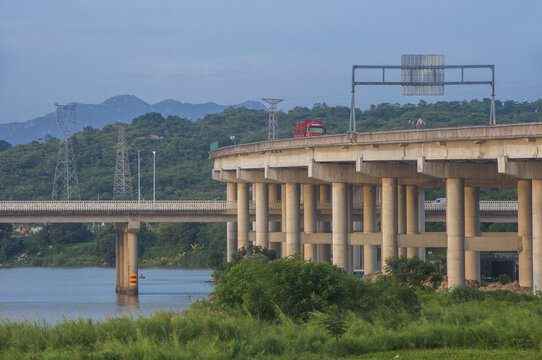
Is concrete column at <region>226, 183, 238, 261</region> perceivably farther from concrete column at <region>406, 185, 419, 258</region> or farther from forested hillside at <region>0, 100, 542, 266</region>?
forested hillside at <region>0, 100, 542, 266</region>

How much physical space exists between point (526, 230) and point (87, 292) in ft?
161

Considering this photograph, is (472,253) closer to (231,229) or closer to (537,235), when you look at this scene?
(537,235)

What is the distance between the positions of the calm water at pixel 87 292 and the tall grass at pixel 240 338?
2250cm

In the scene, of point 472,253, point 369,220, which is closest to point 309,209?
point 369,220

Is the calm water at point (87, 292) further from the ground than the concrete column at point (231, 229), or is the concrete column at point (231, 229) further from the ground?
the concrete column at point (231, 229)

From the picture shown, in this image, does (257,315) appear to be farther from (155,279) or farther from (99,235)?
(99,235)

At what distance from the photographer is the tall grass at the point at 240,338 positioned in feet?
95.5

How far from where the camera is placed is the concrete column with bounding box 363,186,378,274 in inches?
3376

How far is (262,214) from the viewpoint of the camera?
88938 millimetres

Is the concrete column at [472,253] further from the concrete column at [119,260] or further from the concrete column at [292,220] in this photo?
the concrete column at [119,260]

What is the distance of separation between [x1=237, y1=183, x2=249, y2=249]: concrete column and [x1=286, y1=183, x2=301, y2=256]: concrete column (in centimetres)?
1125

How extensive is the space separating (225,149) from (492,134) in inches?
1592

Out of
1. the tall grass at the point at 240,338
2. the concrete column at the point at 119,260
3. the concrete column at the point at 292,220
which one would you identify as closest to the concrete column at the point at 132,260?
the concrete column at the point at 119,260

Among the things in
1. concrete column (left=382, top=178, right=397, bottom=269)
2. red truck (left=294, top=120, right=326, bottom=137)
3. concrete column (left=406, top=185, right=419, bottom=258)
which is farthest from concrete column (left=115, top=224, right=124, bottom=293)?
concrete column (left=382, top=178, right=397, bottom=269)
